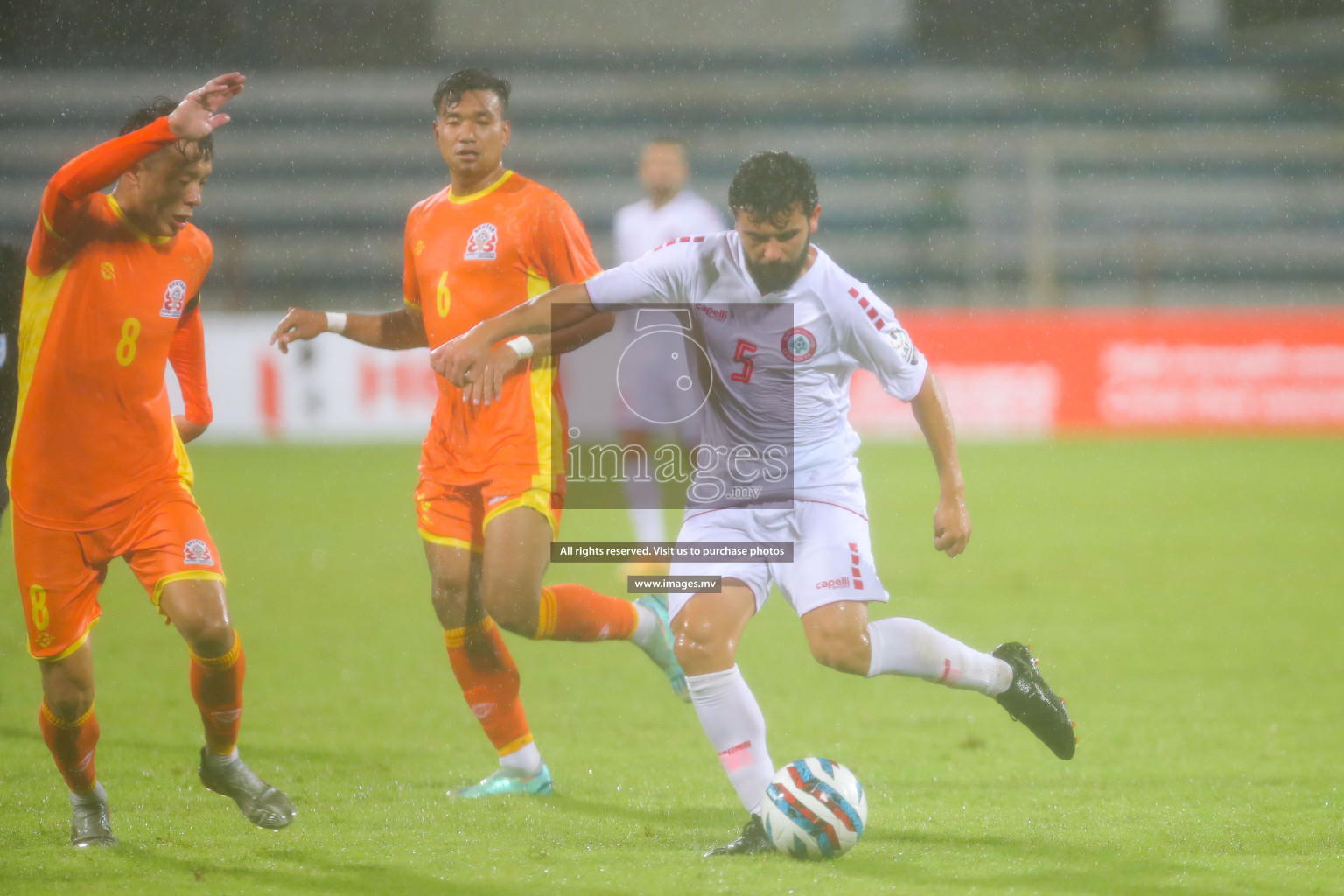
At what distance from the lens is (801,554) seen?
3645 millimetres

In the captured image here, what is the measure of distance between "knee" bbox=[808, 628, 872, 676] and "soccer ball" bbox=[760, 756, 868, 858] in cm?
29

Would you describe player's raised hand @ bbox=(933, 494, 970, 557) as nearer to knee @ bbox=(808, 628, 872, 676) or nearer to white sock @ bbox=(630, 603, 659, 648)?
knee @ bbox=(808, 628, 872, 676)

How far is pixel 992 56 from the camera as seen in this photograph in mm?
17984

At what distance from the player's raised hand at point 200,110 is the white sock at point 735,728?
1867 mm

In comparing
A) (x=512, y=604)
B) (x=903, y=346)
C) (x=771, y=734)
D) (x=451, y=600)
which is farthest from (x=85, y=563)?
(x=771, y=734)

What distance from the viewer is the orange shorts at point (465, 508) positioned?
4.04m

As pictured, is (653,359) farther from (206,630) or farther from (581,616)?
(206,630)

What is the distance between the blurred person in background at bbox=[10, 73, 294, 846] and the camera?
→ 3508 millimetres

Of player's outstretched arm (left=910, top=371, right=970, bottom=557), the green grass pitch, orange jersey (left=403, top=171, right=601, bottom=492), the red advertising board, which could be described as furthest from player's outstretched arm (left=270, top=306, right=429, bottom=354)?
the red advertising board

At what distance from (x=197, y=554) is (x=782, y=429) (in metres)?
1.63

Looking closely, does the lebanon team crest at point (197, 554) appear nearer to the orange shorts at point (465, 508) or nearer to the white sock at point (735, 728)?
the orange shorts at point (465, 508)

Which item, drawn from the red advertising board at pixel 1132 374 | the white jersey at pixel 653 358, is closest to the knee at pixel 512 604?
the white jersey at pixel 653 358

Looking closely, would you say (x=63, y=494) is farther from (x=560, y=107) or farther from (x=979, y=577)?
(x=560, y=107)

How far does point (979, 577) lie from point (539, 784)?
4.35 m
